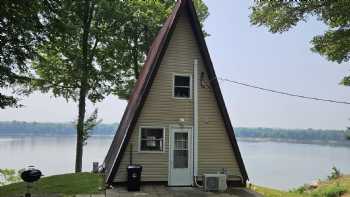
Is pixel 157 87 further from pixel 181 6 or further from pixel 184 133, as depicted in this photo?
pixel 181 6

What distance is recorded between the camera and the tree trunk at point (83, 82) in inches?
771

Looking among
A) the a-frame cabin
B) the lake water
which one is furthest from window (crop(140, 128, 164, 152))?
the lake water

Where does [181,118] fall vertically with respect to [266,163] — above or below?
above

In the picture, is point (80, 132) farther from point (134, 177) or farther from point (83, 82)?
point (134, 177)

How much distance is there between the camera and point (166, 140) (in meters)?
12.1

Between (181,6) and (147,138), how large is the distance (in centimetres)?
555

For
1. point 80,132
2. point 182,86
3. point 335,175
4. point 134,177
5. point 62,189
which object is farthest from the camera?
point 80,132

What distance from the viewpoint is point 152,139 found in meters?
12.0

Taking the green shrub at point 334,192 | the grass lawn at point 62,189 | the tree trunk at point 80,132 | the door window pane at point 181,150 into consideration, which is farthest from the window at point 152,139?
the tree trunk at point 80,132

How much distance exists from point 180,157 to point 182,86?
2.89 m

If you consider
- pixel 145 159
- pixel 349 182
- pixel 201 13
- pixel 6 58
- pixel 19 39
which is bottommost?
pixel 349 182

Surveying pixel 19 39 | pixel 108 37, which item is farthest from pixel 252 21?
pixel 108 37

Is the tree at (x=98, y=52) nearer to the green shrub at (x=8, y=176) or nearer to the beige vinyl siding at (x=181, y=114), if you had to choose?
the green shrub at (x=8, y=176)

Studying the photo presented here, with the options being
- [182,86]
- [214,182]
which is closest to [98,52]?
[182,86]
